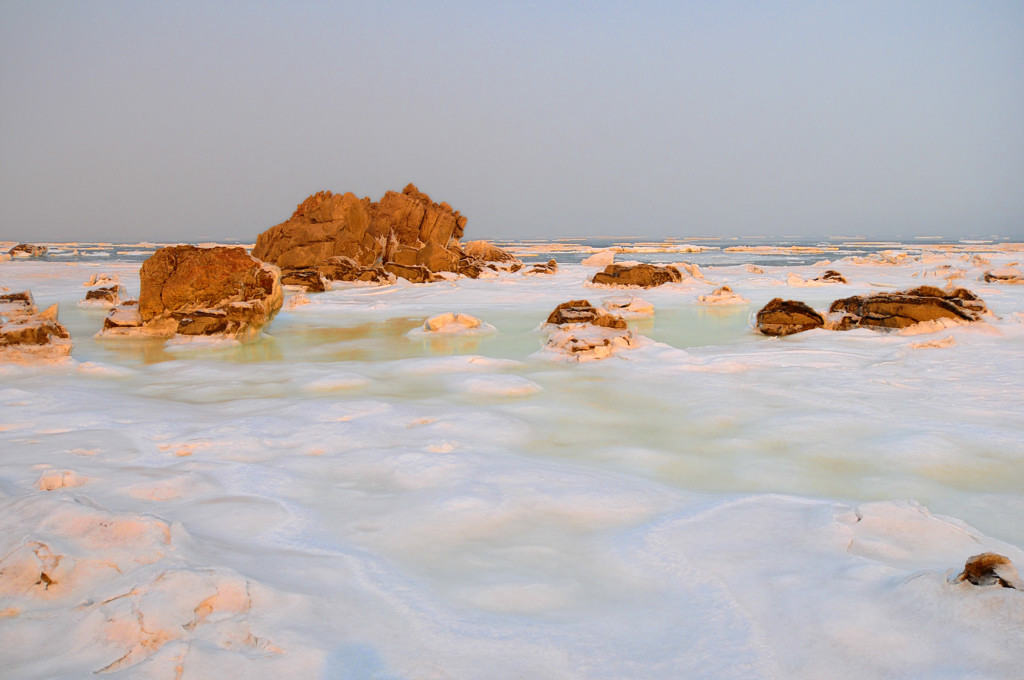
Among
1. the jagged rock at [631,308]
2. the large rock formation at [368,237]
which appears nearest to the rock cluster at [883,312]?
the jagged rock at [631,308]

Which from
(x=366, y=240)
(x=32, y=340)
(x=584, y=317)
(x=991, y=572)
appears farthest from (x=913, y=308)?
(x=366, y=240)

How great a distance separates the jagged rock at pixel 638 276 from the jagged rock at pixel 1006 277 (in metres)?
9.14

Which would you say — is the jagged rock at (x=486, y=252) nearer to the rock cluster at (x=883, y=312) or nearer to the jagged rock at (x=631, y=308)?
the jagged rock at (x=631, y=308)

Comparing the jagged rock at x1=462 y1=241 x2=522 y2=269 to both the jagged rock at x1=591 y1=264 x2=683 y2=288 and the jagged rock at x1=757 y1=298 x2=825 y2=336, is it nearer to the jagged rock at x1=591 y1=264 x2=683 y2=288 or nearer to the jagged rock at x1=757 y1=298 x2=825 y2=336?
the jagged rock at x1=591 y1=264 x2=683 y2=288

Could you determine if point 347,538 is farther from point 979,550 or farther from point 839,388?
point 839,388

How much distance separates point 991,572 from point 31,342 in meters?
8.20

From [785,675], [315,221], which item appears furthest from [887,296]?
[315,221]

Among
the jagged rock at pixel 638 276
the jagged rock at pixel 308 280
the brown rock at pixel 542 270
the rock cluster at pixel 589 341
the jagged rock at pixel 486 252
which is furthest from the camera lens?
the jagged rock at pixel 486 252

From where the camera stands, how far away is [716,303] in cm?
1539

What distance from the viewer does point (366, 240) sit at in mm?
27391

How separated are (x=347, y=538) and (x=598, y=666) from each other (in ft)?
4.02

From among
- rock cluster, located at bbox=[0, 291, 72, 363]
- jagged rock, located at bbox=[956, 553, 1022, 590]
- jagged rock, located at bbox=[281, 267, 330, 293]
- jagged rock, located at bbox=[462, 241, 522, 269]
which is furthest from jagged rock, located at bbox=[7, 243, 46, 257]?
jagged rock, located at bbox=[956, 553, 1022, 590]

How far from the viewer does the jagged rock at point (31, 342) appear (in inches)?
265

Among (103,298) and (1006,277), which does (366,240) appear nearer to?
(103,298)
